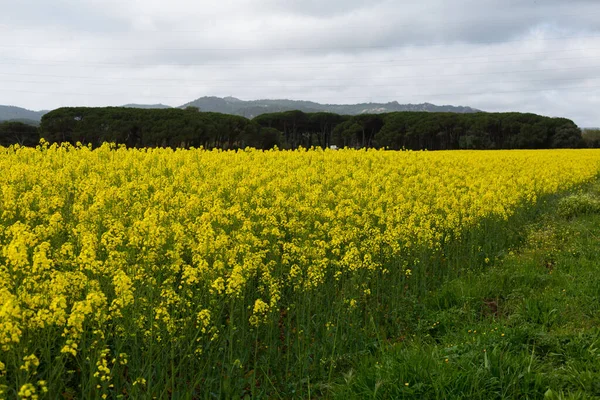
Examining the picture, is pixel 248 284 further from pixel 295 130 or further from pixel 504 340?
pixel 295 130

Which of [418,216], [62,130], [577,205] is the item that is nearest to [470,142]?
[62,130]

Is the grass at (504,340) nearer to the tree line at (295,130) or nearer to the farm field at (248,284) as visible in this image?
the farm field at (248,284)

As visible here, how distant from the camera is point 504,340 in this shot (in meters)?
5.46

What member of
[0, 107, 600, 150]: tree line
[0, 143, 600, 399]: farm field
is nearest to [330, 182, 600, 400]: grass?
[0, 143, 600, 399]: farm field

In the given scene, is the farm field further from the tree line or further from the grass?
the tree line

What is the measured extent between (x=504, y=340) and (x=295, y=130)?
9302cm

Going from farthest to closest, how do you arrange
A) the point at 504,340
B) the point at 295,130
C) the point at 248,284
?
1. the point at 295,130
2. the point at 248,284
3. the point at 504,340

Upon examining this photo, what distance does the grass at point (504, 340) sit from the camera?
176 inches

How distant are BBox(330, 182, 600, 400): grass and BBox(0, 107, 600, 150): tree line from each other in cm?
4232

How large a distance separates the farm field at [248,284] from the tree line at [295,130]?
1512 inches

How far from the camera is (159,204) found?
8312 millimetres

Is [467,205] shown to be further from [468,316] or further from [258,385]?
[258,385]

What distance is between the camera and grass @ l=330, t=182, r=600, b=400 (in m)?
4.48

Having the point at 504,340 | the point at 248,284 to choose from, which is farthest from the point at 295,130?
→ the point at 504,340
